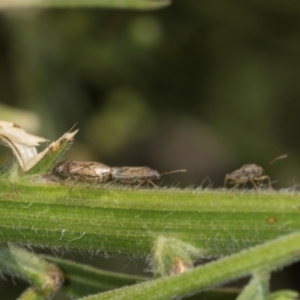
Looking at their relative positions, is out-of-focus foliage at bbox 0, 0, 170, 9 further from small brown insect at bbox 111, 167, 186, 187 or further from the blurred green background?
the blurred green background

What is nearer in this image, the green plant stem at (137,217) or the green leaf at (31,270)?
the green plant stem at (137,217)

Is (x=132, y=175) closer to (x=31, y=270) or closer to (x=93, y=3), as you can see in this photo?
(x=31, y=270)

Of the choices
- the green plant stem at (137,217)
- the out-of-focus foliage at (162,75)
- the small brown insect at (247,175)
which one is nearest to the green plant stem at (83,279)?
the green plant stem at (137,217)

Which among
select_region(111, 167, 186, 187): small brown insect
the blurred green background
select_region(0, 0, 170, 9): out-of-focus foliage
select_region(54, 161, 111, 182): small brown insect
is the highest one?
select_region(0, 0, 170, 9): out-of-focus foliage

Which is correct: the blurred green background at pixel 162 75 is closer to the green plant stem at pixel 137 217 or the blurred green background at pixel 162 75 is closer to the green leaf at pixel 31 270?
the green leaf at pixel 31 270

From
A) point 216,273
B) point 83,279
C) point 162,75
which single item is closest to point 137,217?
point 216,273

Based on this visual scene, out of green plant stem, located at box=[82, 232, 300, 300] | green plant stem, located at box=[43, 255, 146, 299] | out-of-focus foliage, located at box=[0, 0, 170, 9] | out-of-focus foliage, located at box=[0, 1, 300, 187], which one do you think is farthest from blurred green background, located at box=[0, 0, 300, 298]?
green plant stem, located at box=[82, 232, 300, 300]
